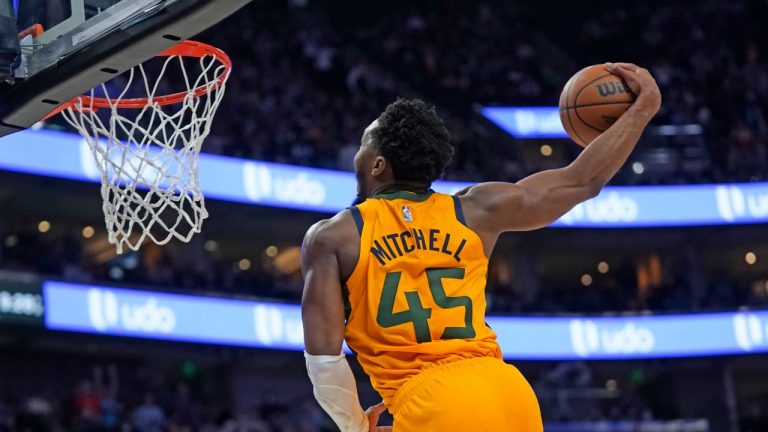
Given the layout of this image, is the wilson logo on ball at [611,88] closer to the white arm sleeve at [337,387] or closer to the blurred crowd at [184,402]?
the white arm sleeve at [337,387]

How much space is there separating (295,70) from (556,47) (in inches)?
256

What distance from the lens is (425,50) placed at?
19.2m

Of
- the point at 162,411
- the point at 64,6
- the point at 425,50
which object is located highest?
the point at 425,50

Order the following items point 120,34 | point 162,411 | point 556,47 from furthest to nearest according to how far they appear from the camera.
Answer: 1. point 556,47
2. point 162,411
3. point 120,34

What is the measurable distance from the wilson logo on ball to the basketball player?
376 millimetres

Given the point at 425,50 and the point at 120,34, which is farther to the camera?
the point at 425,50

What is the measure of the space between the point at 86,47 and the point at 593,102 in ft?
5.97

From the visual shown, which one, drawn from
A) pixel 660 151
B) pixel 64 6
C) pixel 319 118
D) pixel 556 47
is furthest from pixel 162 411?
pixel 556 47

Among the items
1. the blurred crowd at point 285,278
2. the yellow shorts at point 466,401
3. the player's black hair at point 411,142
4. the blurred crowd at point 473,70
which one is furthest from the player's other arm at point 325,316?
the blurred crowd at point 473,70

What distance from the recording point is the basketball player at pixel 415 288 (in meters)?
2.67

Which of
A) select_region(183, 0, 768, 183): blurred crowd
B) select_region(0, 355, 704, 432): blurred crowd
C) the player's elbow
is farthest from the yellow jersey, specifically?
select_region(183, 0, 768, 183): blurred crowd

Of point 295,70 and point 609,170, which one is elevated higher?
point 295,70

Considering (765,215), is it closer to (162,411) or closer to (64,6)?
(162,411)

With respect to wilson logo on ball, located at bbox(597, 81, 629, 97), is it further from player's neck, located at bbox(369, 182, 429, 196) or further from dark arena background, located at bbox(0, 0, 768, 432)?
dark arena background, located at bbox(0, 0, 768, 432)
